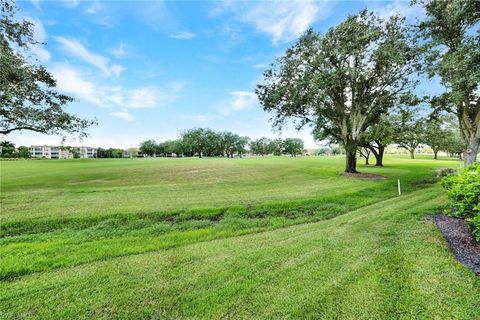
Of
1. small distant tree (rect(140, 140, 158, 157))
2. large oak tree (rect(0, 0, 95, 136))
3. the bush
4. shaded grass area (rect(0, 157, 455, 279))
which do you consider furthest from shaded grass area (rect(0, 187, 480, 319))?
small distant tree (rect(140, 140, 158, 157))

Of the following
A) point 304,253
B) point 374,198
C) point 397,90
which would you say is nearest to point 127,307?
point 304,253

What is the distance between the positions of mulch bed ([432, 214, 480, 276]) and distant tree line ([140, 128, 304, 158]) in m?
101

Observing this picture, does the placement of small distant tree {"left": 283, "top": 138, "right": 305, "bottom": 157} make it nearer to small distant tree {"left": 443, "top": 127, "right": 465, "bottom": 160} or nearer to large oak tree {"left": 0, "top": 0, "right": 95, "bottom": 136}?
small distant tree {"left": 443, "top": 127, "right": 465, "bottom": 160}

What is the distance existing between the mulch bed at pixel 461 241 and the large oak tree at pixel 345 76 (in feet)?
46.3

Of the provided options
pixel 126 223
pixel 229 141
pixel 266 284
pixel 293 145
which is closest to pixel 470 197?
pixel 266 284

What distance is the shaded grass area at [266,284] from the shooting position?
340 centimetres

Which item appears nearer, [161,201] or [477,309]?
[477,309]

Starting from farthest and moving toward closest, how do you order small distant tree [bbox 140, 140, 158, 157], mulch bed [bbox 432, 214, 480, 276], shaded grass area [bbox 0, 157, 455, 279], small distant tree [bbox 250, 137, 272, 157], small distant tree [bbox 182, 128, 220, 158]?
1. small distant tree [bbox 250, 137, 272, 157]
2. small distant tree [bbox 140, 140, 158, 157]
3. small distant tree [bbox 182, 128, 220, 158]
4. shaded grass area [bbox 0, 157, 455, 279]
5. mulch bed [bbox 432, 214, 480, 276]

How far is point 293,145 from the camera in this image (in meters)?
136

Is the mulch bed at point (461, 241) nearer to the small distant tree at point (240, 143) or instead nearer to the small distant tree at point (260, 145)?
the small distant tree at point (240, 143)

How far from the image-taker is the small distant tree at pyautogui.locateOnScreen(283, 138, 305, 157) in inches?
5364

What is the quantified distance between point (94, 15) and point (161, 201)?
44.3ft

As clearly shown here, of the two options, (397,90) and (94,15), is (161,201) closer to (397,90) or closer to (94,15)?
(94,15)

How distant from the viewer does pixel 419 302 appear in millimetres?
3445
